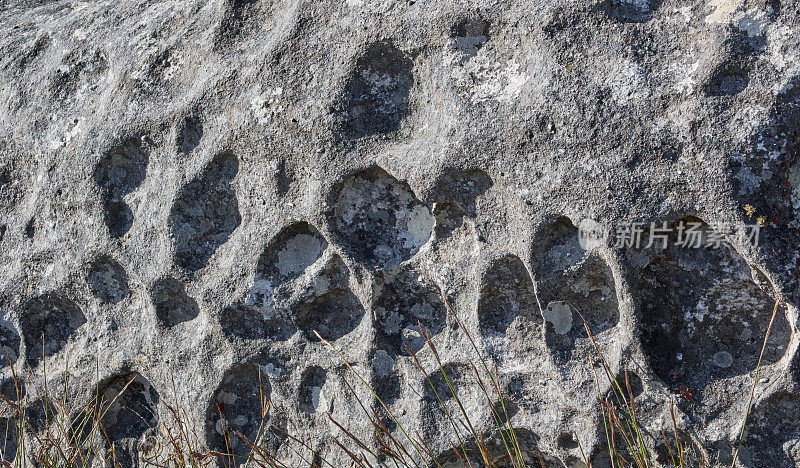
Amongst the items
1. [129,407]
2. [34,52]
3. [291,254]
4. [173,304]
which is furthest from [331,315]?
[34,52]

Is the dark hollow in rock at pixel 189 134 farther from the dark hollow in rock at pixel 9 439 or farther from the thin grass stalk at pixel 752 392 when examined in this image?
the thin grass stalk at pixel 752 392

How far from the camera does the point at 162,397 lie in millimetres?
1814

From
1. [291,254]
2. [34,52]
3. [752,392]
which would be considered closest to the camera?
[752,392]

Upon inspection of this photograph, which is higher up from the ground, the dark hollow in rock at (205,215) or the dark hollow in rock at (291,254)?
the dark hollow in rock at (205,215)

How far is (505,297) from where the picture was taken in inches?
62.4

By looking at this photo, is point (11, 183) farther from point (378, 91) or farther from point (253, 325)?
point (378, 91)

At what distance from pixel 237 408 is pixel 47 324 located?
649 millimetres

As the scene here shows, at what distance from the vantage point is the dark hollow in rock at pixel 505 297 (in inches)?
61.1

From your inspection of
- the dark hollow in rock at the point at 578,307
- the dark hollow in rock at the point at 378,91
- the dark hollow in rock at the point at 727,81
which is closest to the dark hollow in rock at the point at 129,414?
the dark hollow in rock at the point at 378,91

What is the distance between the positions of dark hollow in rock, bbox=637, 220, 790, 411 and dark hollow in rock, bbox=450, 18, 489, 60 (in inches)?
24.4

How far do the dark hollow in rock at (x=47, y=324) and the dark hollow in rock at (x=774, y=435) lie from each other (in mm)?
1718

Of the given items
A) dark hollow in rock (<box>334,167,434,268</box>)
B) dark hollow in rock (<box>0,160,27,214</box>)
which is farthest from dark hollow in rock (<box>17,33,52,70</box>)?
dark hollow in rock (<box>334,167,434,268</box>)

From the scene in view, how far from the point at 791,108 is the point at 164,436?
5.47 feet

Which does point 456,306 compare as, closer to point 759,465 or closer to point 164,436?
point 759,465
